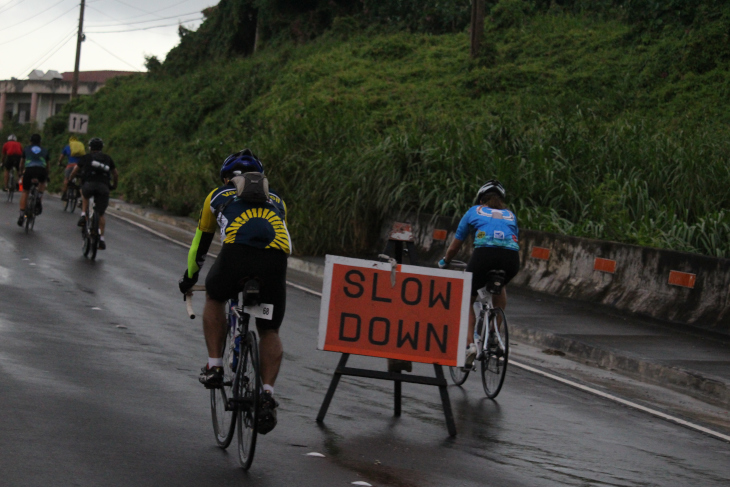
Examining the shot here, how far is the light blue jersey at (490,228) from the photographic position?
934 cm

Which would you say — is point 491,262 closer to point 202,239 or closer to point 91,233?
point 202,239

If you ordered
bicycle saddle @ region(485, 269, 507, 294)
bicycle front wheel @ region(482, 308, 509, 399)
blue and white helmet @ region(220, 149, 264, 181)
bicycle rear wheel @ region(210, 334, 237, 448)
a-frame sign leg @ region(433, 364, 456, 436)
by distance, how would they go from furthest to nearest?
bicycle saddle @ region(485, 269, 507, 294) < bicycle front wheel @ region(482, 308, 509, 399) < a-frame sign leg @ region(433, 364, 456, 436) < blue and white helmet @ region(220, 149, 264, 181) < bicycle rear wheel @ region(210, 334, 237, 448)

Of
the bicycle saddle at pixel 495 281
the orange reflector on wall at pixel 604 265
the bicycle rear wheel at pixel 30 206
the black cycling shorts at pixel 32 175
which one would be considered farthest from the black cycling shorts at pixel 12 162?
the bicycle saddle at pixel 495 281

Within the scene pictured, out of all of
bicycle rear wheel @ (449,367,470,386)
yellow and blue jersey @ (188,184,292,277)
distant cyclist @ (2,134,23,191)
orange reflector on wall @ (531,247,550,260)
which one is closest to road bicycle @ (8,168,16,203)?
distant cyclist @ (2,134,23,191)

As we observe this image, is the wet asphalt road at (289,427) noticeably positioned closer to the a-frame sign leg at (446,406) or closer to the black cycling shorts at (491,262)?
the a-frame sign leg at (446,406)

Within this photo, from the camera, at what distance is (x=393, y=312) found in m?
7.54

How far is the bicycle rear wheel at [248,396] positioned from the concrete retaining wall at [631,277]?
840cm

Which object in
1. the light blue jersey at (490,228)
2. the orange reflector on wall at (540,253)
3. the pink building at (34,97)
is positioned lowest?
the orange reflector on wall at (540,253)

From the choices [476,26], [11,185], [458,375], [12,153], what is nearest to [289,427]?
[458,375]

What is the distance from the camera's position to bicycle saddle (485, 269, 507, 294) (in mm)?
9297

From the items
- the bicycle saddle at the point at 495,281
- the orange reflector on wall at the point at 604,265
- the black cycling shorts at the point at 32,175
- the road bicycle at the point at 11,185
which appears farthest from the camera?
the road bicycle at the point at 11,185

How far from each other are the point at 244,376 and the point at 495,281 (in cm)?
394

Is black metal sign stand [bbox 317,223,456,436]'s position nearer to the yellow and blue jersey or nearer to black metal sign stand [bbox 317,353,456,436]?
black metal sign stand [bbox 317,353,456,436]

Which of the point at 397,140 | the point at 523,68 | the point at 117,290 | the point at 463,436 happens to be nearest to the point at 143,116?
the point at 523,68
